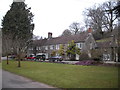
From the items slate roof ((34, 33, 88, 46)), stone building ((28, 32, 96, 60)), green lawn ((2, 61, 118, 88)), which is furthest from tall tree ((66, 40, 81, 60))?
green lawn ((2, 61, 118, 88))

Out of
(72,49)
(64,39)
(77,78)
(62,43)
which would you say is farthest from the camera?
(64,39)

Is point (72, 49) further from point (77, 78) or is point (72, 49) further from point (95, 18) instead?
point (77, 78)

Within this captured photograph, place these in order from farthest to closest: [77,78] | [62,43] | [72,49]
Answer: [62,43] < [72,49] < [77,78]

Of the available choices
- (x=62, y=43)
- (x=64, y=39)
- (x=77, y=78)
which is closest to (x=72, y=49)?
(x=62, y=43)

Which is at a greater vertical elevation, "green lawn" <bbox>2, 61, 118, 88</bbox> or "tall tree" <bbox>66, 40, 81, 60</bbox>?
"tall tree" <bbox>66, 40, 81, 60</bbox>

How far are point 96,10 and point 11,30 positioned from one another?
2600 cm

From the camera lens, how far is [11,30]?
37.6 meters

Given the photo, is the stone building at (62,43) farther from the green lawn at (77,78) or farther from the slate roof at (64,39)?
the green lawn at (77,78)

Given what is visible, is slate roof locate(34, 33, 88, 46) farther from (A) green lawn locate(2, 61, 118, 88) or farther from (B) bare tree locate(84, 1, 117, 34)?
(A) green lawn locate(2, 61, 118, 88)

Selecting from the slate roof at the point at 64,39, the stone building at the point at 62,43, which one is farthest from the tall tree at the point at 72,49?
the slate roof at the point at 64,39

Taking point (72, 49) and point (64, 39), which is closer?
point (72, 49)

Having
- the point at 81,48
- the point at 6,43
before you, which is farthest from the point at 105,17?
the point at 6,43

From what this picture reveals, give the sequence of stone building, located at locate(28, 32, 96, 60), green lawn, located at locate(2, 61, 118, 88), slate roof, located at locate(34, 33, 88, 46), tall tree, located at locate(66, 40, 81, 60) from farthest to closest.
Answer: slate roof, located at locate(34, 33, 88, 46) → stone building, located at locate(28, 32, 96, 60) → tall tree, located at locate(66, 40, 81, 60) → green lawn, located at locate(2, 61, 118, 88)

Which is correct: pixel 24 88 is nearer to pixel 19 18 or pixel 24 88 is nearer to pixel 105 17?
pixel 19 18
